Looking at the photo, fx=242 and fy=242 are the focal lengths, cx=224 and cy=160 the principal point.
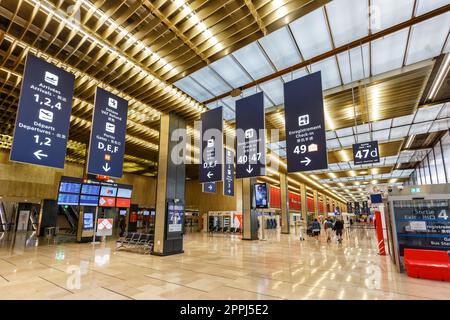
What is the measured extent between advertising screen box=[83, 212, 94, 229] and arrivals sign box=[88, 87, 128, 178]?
337 inches

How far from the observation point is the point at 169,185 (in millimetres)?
9211

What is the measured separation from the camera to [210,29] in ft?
18.0

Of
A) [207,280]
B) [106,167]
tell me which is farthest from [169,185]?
[207,280]

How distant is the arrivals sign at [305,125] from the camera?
498cm

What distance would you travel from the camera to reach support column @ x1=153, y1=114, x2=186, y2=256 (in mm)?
8812

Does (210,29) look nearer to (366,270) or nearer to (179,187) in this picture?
(179,187)

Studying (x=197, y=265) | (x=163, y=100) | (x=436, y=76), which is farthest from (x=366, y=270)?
(x=163, y=100)

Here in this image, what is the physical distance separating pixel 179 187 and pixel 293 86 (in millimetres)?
5893

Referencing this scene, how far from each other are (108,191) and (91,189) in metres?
0.99

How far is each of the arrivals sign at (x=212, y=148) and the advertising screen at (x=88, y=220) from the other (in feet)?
31.5

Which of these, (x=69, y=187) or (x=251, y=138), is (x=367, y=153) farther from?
(x=69, y=187)

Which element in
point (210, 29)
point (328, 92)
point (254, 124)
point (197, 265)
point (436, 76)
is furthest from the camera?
point (328, 92)

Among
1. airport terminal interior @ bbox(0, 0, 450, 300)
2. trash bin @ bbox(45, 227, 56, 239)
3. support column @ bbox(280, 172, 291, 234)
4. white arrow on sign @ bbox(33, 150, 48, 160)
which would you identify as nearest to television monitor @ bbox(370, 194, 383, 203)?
airport terminal interior @ bbox(0, 0, 450, 300)

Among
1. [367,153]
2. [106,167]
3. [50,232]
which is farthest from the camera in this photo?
[50,232]
